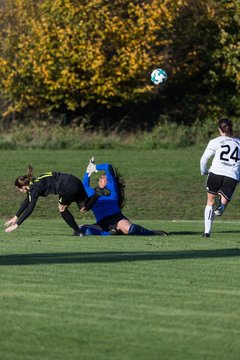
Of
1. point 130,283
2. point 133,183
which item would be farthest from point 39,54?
point 130,283

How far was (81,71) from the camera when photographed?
42938 millimetres

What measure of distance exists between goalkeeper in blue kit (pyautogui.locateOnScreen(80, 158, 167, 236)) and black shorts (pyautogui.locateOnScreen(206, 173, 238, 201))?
1000 millimetres

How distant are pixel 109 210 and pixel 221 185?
5.96 ft

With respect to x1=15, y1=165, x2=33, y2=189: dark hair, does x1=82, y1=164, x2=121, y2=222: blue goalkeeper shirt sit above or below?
below

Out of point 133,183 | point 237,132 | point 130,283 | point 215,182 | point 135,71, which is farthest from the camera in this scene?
point 135,71

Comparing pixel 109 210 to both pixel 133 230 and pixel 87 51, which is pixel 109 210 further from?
pixel 87 51

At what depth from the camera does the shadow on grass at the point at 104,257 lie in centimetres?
A: 1242

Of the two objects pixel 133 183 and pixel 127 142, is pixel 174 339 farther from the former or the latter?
pixel 127 142

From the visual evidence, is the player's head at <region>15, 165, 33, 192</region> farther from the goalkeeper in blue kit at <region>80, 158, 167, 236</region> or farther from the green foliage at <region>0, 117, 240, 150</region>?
the green foliage at <region>0, 117, 240, 150</region>

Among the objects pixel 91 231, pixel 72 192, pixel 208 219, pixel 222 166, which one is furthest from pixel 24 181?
pixel 222 166

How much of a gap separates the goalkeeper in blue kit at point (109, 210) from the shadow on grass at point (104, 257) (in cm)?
372

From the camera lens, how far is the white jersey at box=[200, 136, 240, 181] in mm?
17422

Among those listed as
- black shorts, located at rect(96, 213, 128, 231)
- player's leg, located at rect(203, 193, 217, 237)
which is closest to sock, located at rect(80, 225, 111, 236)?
black shorts, located at rect(96, 213, 128, 231)

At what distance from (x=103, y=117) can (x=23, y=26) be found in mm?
4425
